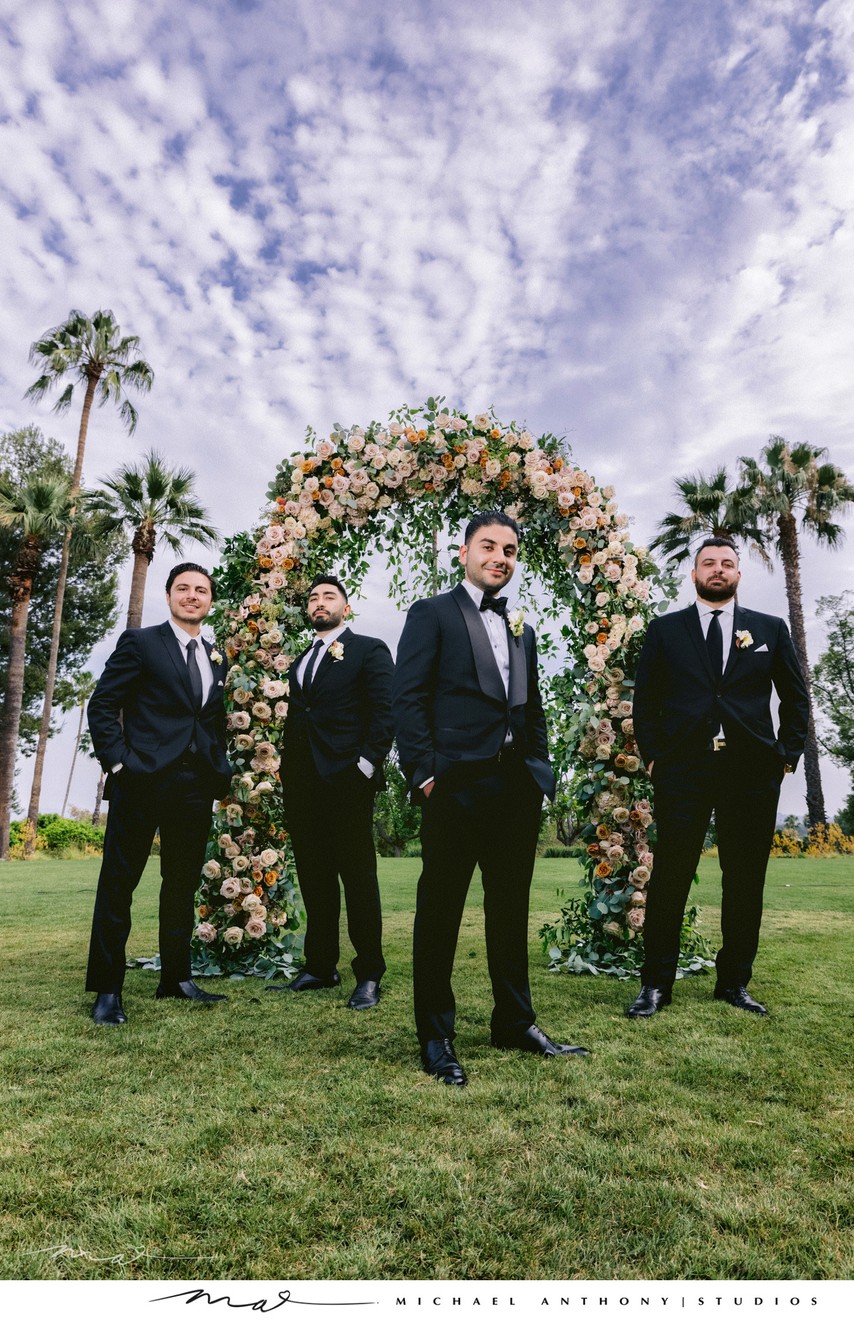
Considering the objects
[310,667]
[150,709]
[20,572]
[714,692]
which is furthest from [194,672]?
[20,572]

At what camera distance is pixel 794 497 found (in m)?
22.2

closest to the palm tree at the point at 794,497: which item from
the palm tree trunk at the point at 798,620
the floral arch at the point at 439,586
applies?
the palm tree trunk at the point at 798,620

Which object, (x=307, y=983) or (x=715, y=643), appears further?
(x=307, y=983)

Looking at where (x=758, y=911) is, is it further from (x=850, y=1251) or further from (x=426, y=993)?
(x=850, y=1251)

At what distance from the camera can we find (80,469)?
2227 centimetres

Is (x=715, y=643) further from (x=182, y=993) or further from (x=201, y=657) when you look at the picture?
(x=182, y=993)

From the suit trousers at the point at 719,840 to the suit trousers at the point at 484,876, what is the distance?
41.8 inches

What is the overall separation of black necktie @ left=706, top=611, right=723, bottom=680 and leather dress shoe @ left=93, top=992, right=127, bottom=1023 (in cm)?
343

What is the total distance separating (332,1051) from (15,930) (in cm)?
462

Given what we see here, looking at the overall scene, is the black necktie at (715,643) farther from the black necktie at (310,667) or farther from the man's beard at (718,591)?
the black necktie at (310,667)

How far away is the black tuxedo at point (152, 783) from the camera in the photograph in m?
3.88

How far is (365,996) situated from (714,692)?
2.45 m

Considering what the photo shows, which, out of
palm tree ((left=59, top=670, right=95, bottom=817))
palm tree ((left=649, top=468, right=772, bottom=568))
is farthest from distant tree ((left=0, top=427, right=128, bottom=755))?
palm tree ((left=649, top=468, right=772, bottom=568))

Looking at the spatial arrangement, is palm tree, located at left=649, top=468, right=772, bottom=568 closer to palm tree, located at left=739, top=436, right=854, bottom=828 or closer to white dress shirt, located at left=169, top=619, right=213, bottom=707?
palm tree, located at left=739, top=436, right=854, bottom=828
